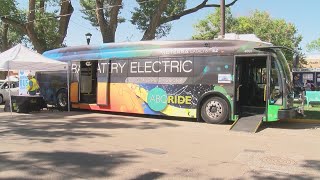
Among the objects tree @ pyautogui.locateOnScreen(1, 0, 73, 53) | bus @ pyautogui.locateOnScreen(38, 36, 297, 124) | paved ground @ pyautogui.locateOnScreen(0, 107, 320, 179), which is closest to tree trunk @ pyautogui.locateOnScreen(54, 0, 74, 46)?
tree @ pyautogui.locateOnScreen(1, 0, 73, 53)

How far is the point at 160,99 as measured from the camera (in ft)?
49.3

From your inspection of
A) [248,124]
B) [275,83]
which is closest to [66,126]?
[248,124]

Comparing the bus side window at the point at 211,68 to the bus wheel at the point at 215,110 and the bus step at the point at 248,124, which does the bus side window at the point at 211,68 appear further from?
the bus step at the point at 248,124

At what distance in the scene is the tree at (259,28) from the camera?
47.8 meters

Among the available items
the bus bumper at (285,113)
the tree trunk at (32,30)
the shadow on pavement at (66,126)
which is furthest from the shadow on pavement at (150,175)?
the tree trunk at (32,30)

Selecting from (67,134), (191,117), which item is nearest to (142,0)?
(191,117)

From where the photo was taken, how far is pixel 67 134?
36.2 feet

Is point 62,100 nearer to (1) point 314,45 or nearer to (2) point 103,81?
(2) point 103,81

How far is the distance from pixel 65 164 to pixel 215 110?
7330mm

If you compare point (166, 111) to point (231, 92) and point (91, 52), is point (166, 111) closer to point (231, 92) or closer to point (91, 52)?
point (231, 92)

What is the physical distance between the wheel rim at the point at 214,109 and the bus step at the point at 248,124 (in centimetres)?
76

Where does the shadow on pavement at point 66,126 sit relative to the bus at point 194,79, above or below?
below

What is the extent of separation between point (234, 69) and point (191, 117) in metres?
2.31

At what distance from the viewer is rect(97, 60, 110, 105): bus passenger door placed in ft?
54.3
